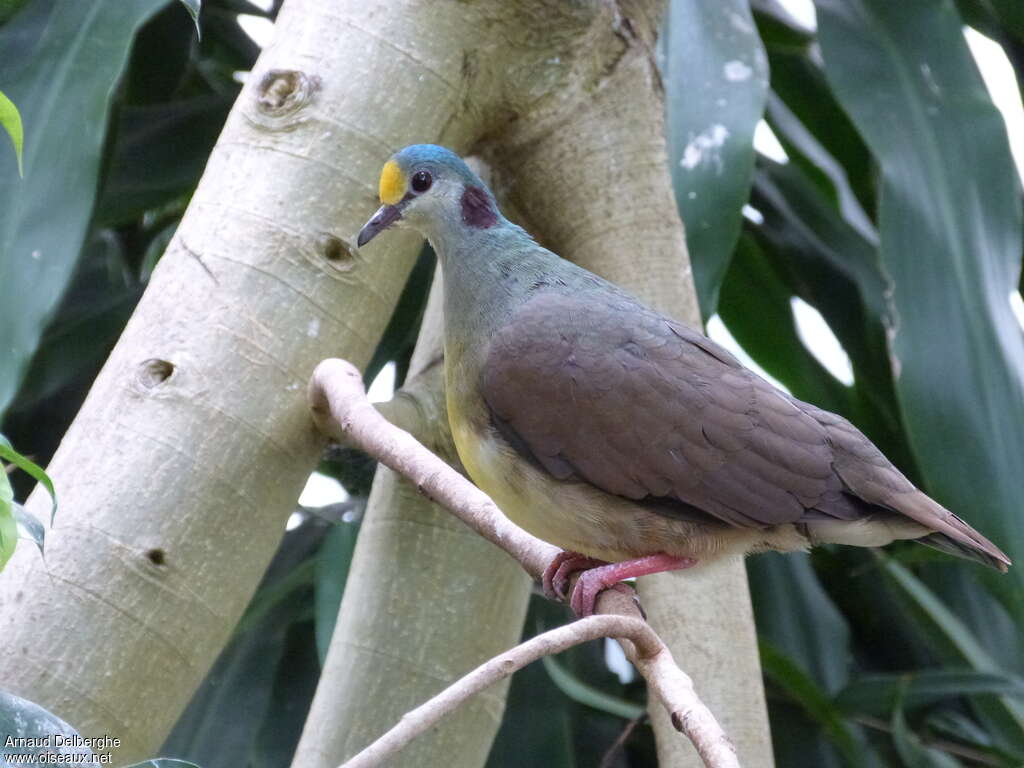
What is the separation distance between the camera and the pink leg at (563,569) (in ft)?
6.54

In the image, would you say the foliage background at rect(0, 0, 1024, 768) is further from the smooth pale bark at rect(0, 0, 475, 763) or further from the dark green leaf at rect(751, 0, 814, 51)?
the smooth pale bark at rect(0, 0, 475, 763)

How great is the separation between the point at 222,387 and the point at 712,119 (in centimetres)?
118

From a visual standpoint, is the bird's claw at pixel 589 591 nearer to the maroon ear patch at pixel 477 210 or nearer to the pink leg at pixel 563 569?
the pink leg at pixel 563 569

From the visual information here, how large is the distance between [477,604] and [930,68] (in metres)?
1.67

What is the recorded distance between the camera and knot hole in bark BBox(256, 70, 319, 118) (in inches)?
82.9

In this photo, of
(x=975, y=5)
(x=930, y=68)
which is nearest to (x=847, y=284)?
(x=930, y=68)

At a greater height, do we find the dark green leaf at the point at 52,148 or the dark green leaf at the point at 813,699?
the dark green leaf at the point at 52,148

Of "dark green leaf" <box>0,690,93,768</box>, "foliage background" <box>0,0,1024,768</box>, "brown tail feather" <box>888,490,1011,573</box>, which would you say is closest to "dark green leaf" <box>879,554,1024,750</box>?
"foliage background" <box>0,0,1024,768</box>

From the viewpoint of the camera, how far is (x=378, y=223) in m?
2.08

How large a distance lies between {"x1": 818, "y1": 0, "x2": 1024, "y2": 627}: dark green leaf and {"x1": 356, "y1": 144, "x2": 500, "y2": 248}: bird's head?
2.86 feet

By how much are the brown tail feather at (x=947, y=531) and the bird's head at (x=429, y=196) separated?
0.87 m

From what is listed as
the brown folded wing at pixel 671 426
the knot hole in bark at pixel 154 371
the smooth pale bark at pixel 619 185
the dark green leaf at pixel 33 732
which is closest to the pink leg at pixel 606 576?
the brown folded wing at pixel 671 426

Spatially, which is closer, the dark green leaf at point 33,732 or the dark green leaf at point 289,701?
the dark green leaf at point 33,732

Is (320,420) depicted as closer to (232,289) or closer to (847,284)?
(232,289)
